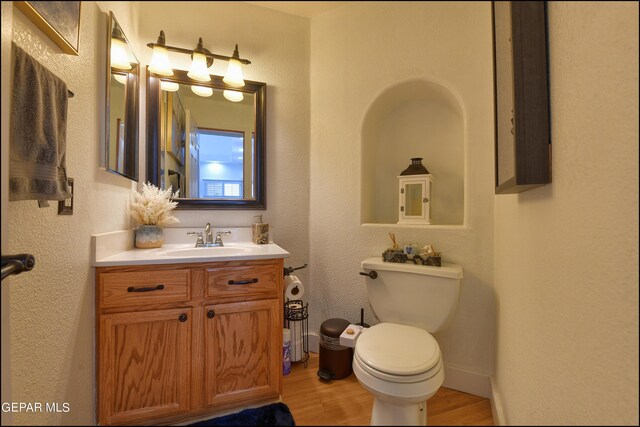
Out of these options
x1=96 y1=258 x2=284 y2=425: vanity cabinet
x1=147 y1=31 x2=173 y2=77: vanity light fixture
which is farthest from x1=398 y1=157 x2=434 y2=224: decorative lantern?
x1=147 y1=31 x2=173 y2=77: vanity light fixture

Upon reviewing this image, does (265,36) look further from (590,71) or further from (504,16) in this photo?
(590,71)

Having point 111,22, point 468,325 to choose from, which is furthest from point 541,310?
point 111,22

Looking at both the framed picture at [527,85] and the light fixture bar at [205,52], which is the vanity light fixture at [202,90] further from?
the framed picture at [527,85]

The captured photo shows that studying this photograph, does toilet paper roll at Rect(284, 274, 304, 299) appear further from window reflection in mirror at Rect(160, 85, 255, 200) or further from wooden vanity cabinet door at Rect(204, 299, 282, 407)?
window reflection in mirror at Rect(160, 85, 255, 200)

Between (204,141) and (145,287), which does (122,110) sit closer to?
(204,141)

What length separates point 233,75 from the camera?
0.52m

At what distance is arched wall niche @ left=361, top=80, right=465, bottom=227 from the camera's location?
1.58ft

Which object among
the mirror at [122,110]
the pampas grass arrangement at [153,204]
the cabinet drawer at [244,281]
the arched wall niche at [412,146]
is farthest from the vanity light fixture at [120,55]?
the cabinet drawer at [244,281]

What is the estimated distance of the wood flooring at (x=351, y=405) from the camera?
1.14 feet

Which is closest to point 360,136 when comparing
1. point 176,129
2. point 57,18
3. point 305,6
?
point 305,6

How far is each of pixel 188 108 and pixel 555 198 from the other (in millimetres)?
562

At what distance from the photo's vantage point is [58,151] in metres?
0.54

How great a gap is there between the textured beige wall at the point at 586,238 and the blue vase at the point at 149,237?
67 cm

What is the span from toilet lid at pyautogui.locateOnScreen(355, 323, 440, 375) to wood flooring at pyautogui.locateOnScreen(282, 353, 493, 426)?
4 centimetres
